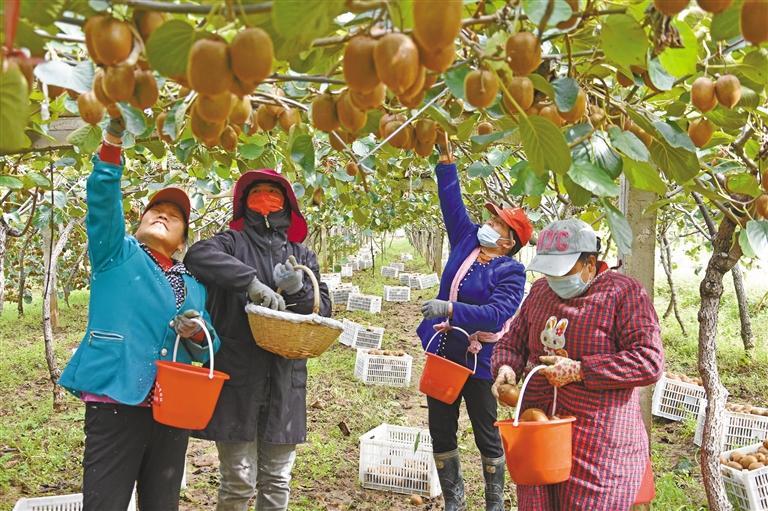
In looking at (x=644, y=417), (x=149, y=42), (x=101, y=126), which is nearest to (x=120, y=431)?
(x=101, y=126)

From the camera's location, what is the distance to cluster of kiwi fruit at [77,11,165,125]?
72cm

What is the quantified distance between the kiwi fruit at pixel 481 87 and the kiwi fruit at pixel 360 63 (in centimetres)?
17

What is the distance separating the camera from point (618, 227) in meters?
1.17

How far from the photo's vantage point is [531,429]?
5.93 ft

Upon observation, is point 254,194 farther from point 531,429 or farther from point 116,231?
point 531,429

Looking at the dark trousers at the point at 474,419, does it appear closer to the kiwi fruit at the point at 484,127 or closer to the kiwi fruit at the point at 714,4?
the kiwi fruit at the point at 484,127

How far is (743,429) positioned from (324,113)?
430 centimetres

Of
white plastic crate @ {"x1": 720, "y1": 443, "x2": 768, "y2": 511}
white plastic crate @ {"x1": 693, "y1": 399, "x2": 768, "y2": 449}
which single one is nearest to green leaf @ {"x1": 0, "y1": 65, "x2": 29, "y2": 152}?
white plastic crate @ {"x1": 720, "y1": 443, "x2": 768, "y2": 511}

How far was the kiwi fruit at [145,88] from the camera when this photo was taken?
33.8 inches

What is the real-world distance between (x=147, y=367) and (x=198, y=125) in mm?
1256

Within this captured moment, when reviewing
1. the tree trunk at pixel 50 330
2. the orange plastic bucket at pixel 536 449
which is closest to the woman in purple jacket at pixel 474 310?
the orange plastic bucket at pixel 536 449

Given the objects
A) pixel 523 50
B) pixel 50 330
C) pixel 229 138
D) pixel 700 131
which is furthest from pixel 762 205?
pixel 50 330

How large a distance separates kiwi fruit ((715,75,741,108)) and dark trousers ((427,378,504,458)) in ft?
6.49

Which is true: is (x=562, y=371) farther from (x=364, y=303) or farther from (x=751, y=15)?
(x=364, y=303)
